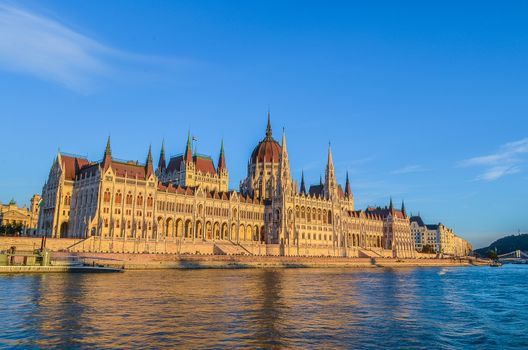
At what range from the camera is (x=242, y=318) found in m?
32.2

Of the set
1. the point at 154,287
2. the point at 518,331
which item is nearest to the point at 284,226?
the point at 154,287

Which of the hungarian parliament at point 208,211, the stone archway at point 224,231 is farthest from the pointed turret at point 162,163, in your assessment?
the stone archway at point 224,231

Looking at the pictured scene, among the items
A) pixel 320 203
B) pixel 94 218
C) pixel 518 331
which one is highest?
pixel 320 203

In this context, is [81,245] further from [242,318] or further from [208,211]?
[242,318]

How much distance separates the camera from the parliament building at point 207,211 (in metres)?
102

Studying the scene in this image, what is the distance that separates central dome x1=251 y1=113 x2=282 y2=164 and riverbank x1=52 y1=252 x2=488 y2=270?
149ft

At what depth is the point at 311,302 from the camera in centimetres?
4191

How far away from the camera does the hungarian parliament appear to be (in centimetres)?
10206

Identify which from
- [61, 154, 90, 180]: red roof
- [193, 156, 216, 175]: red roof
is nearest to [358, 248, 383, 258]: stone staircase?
[193, 156, 216, 175]: red roof

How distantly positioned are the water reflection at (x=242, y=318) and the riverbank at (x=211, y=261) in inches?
1222

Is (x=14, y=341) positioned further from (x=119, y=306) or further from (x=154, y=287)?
(x=154, y=287)

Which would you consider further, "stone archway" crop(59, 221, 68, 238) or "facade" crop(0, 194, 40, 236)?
"facade" crop(0, 194, 40, 236)

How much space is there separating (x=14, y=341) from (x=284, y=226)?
4436 inches

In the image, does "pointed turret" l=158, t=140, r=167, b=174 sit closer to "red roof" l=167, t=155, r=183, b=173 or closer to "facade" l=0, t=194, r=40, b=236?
"red roof" l=167, t=155, r=183, b=173
